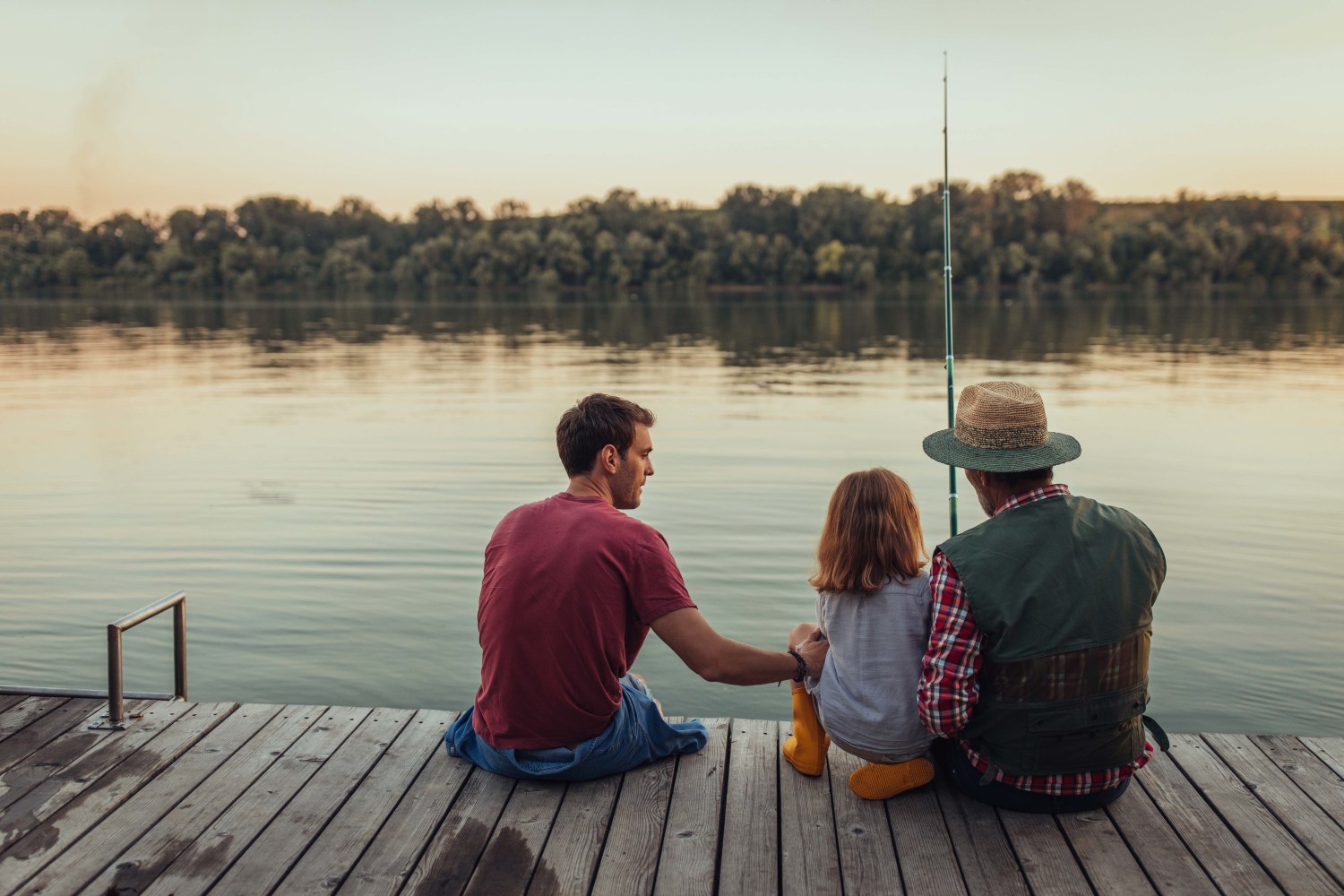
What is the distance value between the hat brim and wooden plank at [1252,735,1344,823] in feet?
4.40

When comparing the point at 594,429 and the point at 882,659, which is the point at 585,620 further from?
the point at 882,659

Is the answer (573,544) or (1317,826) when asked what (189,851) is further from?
(1317,826)

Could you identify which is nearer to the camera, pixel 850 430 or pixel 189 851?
pixel 189 851

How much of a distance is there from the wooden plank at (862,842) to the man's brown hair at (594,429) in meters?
1.22

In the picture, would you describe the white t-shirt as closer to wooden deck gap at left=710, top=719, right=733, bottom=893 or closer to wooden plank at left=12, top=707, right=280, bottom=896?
wooden deck gap at left=710, top=719, right=733, bottom=893

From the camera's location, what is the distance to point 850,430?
51.0 ft

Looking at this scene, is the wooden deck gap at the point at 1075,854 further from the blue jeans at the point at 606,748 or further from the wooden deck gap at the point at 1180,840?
the blue jeans at the point at 606,748

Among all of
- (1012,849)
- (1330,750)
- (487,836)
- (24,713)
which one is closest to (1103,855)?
(1012,849)

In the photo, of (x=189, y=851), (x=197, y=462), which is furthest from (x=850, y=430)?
(x=189, y=851)

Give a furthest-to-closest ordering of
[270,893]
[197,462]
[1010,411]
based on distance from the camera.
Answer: [197,462] < [1010,411] < [270,893]

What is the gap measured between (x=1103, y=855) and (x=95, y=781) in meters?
2.97

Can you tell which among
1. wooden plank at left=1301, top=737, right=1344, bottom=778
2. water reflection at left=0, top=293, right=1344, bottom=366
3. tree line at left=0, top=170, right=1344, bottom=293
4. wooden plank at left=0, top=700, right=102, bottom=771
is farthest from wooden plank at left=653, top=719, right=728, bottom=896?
tree line at left=0, top=170, right=1344, bottom=293

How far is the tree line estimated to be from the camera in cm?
8788

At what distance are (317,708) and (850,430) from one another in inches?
476
